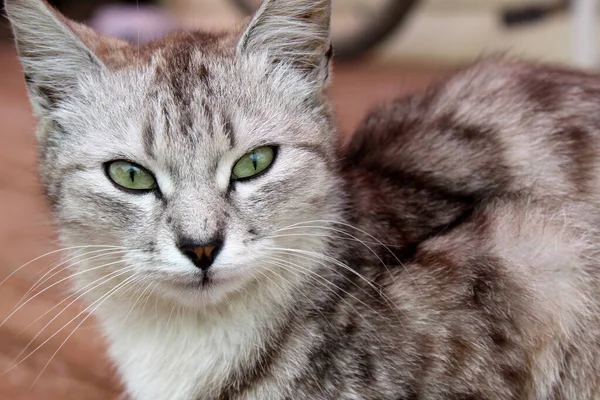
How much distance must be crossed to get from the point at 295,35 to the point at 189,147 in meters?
0.29

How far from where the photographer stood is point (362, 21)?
174 inches

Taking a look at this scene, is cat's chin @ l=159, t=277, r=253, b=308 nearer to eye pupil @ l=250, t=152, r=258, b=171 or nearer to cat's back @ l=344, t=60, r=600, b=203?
eye pupil @ l=250, t=152, r=258, b=171

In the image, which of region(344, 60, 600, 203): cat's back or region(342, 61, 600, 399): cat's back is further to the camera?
region(344, 60, 600, 203): cat's back

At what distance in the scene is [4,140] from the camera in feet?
10.7

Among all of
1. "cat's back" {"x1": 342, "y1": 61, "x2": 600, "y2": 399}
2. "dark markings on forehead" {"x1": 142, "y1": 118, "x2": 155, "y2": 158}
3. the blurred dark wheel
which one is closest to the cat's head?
"dark markings on forehead" {"x1": 142, "y1": 118, "x2": 155, "y2": 158}

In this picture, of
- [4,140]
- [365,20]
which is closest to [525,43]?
[365,20]

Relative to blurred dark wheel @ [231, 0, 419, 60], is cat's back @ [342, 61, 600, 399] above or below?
below

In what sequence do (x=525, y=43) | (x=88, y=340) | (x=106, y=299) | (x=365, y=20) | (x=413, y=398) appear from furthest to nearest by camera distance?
1. (x=365, y=20)
2. (x=525, y=43)
3. (x=88, y=340)
4. (x=106, y=299)
5. (x=413, y=398)

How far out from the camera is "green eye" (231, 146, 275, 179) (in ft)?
3.94

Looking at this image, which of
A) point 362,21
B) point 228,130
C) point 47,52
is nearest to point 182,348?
point 228,130

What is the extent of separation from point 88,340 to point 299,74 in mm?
862

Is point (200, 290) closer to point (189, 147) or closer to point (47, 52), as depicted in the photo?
point (189, 147)

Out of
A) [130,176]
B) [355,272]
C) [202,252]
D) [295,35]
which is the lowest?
[355,272]

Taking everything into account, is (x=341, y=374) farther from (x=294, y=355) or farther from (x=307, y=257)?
(x=307, y=257)
